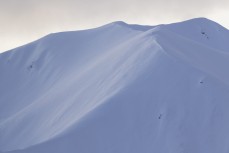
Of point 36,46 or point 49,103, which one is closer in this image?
point 49,103

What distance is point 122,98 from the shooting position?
4238cm

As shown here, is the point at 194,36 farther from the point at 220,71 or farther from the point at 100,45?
the point at 220,71

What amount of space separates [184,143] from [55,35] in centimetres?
3159

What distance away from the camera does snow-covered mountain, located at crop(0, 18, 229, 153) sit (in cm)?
3941

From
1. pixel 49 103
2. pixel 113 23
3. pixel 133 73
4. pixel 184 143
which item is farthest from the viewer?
pixel 113 23

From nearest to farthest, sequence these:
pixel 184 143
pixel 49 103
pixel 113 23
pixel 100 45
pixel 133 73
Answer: pixel 184 143
pixel 133 73
pixel 49 103
pixel 100 45
pixel 113 23

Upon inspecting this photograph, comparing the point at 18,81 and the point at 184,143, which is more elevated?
the point at 184,143

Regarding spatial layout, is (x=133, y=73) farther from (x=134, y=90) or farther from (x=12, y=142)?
(x=12, y=142)

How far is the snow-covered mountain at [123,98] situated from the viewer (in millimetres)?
39406

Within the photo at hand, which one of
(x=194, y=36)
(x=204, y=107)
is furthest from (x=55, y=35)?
(x=204, y=107)

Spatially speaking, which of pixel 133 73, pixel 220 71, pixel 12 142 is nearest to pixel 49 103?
pixel 12 142

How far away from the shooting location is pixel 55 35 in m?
66.4

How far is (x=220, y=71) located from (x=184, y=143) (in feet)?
33.8

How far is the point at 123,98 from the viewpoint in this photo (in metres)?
42.4
